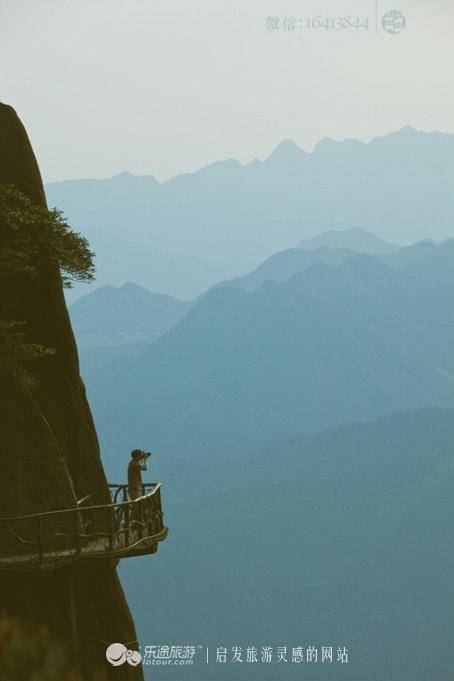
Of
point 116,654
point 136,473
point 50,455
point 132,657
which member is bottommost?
point 132,657

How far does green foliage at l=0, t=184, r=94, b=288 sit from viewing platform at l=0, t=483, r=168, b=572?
16.9 ft

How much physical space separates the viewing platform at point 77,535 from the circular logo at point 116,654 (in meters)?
2.64

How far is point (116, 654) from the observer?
23.9 meters

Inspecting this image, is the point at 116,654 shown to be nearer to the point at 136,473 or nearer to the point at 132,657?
the point at 132,657

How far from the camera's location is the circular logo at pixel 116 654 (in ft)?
78.1

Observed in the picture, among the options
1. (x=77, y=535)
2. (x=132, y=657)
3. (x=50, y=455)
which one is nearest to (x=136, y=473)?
(x=50, y=455)

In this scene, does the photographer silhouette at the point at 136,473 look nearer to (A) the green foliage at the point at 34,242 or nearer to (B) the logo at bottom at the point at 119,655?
(B) the logo at bottom at the point at 119,655

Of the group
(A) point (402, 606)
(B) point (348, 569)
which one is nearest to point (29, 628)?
(A) point (402, 606)

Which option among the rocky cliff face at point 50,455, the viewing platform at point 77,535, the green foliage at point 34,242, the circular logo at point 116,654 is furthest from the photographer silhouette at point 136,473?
the green foliage at point 34,242

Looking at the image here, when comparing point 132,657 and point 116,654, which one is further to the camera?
point 132,657

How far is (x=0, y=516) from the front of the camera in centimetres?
2106

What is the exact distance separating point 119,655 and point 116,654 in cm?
11

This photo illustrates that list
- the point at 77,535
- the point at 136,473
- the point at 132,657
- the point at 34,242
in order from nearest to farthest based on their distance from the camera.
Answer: the point at 77,535
the point at 136,473
the point at 34,242
the point at 132,657

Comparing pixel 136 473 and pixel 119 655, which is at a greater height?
pixel 136 473
